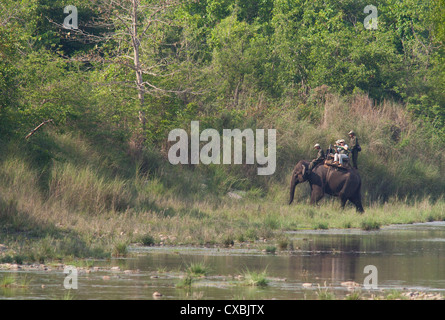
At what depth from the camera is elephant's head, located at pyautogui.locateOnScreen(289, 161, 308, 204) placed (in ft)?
88.5

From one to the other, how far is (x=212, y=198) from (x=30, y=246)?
419 inches

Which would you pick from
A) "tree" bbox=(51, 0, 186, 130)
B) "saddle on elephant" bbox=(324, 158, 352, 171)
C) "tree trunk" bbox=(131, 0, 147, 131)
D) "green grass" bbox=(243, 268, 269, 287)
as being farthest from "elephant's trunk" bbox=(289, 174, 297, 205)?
"green grass" bbox=(243, 268, 269, 287)

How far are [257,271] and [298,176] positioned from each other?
1404 cm

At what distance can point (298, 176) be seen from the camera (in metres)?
27.1

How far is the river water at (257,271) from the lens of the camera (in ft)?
36.4

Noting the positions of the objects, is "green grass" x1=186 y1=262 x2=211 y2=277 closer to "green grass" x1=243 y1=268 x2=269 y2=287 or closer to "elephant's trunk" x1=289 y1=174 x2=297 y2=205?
"green grass" x1=243 y1=268 x2=269 y2=287

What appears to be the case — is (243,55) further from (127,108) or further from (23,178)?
(23,178)

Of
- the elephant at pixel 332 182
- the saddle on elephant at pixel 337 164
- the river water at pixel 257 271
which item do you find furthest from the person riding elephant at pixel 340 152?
the river water at pixel 257 271

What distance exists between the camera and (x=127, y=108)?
26.7 m

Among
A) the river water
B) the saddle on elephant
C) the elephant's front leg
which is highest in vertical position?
the saddle on elephant

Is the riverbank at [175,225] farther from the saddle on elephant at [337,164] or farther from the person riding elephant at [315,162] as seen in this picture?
the saddle on elephant at [337,164]

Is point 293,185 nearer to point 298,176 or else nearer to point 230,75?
point 298,176

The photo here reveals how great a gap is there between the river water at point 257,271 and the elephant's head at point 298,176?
27.5 feet
